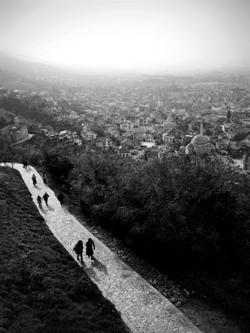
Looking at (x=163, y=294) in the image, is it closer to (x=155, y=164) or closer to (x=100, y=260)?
(x=100, y=260)

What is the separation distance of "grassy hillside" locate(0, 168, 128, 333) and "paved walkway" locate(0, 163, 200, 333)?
1.23 ft

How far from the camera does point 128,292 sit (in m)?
10.2

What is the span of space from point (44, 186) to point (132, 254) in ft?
31.0

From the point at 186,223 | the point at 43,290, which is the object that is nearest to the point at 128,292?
the point at 43,290

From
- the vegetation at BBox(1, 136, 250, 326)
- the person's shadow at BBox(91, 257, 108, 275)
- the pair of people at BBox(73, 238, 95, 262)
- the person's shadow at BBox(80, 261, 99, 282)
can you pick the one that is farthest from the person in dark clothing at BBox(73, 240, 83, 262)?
the vegetation at BBox(1, 136, 250, 326)

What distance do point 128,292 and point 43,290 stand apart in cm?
265

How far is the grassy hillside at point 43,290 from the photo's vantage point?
27.7 feet

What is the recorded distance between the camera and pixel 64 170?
21.9 m

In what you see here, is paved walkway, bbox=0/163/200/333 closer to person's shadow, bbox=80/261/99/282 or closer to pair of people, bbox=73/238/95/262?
person's shadow, bbox=80/261/99/282

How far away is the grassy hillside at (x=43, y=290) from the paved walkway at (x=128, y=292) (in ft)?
1.23

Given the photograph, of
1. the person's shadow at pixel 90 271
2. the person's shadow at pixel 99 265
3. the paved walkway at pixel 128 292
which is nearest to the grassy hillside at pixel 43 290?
the person's shadow at pixel 90 271

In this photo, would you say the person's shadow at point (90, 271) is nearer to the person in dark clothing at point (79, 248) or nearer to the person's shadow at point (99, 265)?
the person's shadow at point (99, 265)

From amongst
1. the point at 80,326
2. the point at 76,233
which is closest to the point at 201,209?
the point at 76,233

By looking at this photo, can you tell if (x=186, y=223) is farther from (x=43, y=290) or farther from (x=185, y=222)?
(x=43, y=290)
